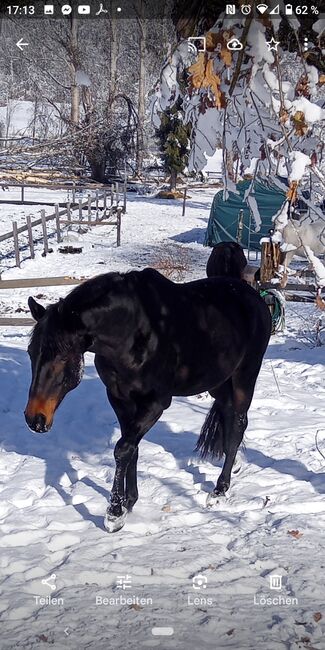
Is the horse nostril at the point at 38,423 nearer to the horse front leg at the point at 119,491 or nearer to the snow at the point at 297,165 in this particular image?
the horse front leg at the point at 119,491

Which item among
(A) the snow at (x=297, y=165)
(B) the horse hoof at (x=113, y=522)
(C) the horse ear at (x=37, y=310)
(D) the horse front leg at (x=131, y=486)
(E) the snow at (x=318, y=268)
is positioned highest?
(A) the snow at (x=297, y=165)

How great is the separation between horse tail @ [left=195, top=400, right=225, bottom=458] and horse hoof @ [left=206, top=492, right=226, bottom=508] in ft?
1.58

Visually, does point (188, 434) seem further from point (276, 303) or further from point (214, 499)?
A: point (276, 303)

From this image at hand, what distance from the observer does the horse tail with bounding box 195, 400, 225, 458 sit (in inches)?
197

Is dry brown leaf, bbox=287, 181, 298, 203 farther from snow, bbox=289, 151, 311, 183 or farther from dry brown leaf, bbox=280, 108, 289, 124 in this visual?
dry brown leaf, bbox=280, 108, 289, 124

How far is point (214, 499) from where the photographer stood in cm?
450

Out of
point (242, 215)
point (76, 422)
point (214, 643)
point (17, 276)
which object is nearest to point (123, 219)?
point (242, 215)

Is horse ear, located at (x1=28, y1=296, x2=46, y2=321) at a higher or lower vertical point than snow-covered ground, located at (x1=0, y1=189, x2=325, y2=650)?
higher

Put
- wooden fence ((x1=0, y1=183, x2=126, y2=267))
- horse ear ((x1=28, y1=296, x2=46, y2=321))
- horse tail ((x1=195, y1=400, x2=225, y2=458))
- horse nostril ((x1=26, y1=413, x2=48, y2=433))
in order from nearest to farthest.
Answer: horse nostril ((x1=26, y1=413, x2=48, y2=433)) < horse ear ((x1=28, y1=296, x2=46, y2=321)) < horse tail ((x1=195, y1=400, x2=225, y2=458)) < wooden fence ((x1=0, y1=183, x2=126, y2=267))

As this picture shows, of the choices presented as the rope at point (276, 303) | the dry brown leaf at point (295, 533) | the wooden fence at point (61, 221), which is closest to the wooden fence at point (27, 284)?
the rope at point (276, 303)

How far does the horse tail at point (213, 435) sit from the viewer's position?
4992 mm

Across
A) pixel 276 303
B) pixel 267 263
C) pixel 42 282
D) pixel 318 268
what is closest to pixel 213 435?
pixel 318 268

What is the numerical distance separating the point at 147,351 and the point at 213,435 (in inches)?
48.5

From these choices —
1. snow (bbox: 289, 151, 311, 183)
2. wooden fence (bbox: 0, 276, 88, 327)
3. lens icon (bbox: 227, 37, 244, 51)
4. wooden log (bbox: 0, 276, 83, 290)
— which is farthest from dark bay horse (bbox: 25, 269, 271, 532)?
wooden fence (bbox: 0, 276, 88, 327)
